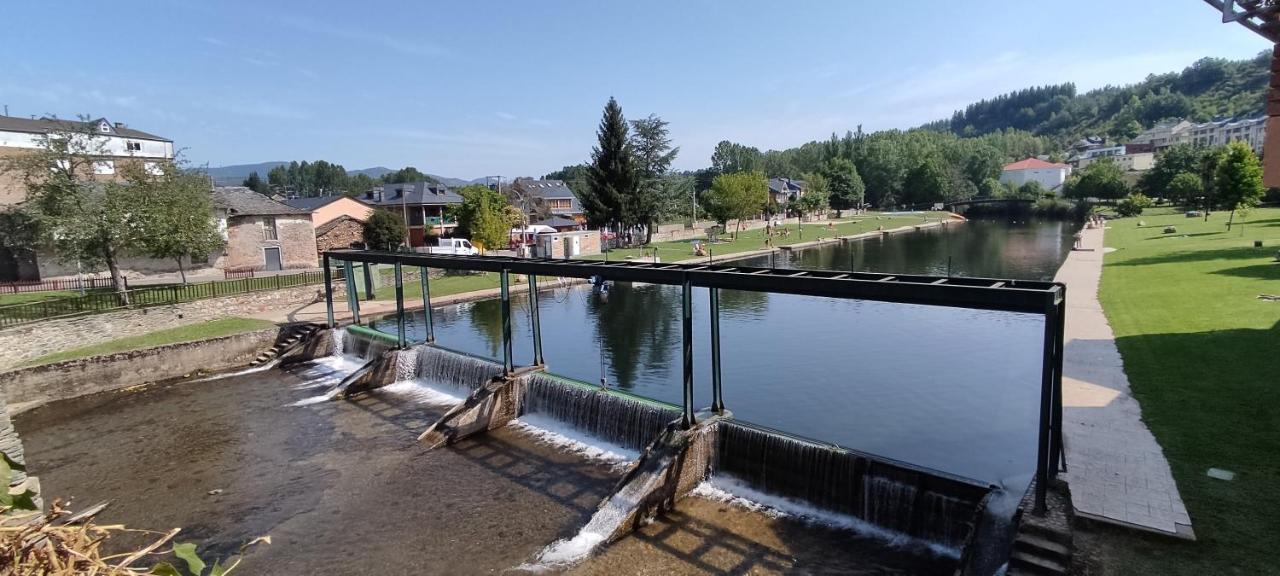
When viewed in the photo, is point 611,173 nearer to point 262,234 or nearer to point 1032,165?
point 262,234

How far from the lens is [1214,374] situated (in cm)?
1634

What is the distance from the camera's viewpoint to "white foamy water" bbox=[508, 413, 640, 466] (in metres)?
16.9

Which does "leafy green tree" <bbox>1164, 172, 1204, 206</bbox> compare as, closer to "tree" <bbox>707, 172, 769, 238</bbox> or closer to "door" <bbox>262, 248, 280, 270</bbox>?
"tree" <bbox>707, 172, 769, 238</bbox>

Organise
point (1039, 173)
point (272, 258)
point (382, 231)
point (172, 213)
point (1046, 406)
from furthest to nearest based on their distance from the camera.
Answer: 1. point (1039, 173)
2. point (382, 231)
3. point (272, 258)
4. point (172, 213)
5. point (1046, 406)

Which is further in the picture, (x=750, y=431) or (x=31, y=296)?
(x=31, y=296)

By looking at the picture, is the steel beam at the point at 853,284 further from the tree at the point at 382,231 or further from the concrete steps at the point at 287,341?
the tree at the point at 382,231

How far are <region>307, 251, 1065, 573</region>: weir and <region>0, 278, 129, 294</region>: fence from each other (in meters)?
28.5

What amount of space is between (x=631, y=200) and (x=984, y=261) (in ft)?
106

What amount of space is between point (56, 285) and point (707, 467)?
41.0 metres

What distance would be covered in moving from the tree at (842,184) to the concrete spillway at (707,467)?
4121 inches

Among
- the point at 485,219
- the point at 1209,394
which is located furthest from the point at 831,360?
the point at 485,219

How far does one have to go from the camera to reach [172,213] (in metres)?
32.7

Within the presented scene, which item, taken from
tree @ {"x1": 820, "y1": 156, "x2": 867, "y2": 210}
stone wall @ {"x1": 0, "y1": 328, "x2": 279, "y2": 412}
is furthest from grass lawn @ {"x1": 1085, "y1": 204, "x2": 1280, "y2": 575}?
tree @ {"x1": 820, "y1": 156, "x2": 867, "y2": 210}

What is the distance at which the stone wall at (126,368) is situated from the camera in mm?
22891
